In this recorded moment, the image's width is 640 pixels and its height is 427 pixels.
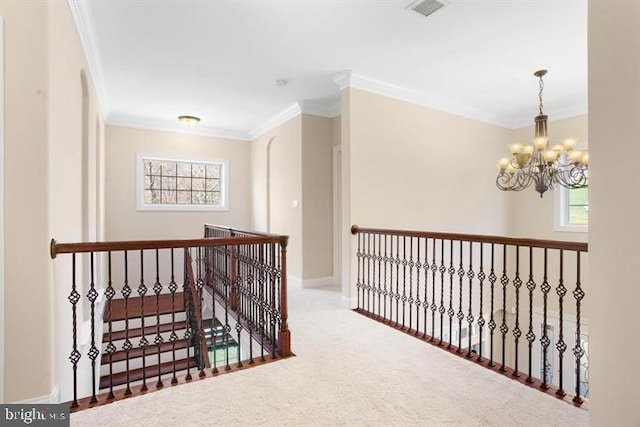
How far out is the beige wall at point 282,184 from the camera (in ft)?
16.9

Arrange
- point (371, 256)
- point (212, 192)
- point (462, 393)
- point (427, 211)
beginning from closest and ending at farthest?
point (462, 393), point (371, 256), point (427, 211), point (212, 192)

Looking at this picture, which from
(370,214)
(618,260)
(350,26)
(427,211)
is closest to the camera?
(618,260)

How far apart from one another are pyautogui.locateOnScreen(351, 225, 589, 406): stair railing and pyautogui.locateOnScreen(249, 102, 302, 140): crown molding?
2312mm

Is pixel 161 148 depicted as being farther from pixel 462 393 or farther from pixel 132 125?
pixel 462 393

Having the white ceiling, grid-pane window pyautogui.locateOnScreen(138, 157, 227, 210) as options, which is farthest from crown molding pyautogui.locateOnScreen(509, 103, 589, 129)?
grid-pane window pyautogui.locateOnScreen(138, 157, 227, 210)

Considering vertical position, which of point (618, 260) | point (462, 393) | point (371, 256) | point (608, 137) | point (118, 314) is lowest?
point (118, 314)

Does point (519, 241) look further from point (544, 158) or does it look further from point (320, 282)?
point (320, 282)

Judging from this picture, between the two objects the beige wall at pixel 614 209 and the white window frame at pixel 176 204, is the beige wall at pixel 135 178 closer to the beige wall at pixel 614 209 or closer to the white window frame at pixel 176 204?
the white window frame at pixel 176 204

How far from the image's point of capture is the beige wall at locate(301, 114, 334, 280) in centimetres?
506

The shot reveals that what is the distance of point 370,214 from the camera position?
13.6 ft

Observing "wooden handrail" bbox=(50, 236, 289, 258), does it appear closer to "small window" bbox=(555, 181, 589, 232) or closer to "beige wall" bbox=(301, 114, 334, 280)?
"beige wall" bbox=(301, 114, 334, 280)

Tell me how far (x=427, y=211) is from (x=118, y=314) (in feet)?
16.1

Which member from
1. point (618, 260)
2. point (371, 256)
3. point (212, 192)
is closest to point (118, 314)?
point (212, 192)

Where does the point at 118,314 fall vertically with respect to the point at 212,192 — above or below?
below
